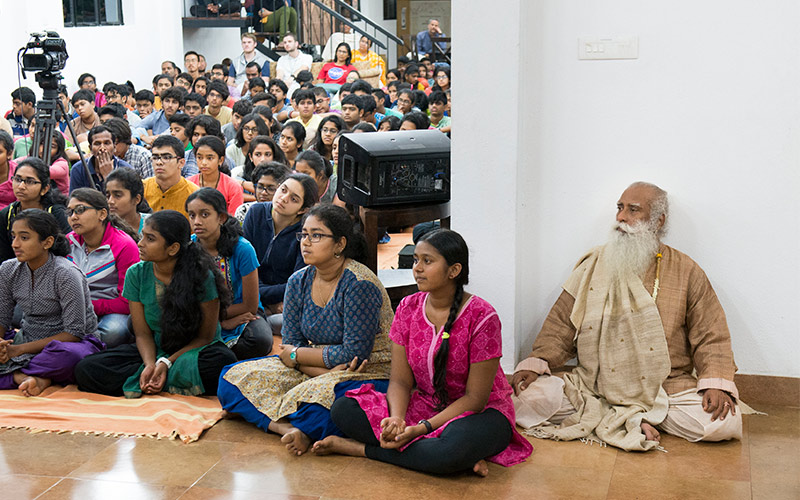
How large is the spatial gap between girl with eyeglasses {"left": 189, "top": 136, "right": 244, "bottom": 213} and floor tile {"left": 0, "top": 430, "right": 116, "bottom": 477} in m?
2.15

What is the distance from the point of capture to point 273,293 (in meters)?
4.33

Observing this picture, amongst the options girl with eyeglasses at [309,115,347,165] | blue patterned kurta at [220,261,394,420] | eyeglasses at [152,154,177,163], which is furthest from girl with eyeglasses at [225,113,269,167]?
blue patterned kurta at [220,261,394,420]

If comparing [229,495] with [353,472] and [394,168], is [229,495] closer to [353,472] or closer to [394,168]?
[353,472]

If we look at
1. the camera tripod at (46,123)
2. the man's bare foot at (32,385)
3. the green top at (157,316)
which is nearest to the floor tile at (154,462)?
the green top at (157,316)

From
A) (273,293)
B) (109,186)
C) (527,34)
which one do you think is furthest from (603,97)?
(109,186)

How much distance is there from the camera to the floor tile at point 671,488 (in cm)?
267

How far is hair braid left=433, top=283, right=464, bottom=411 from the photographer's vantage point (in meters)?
2.87

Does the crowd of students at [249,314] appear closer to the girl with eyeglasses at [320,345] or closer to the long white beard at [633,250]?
the girl with eyeglasses at [320,345]

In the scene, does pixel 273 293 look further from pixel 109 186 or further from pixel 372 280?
pixel 372 280

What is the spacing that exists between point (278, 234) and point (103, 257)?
804 millimetres

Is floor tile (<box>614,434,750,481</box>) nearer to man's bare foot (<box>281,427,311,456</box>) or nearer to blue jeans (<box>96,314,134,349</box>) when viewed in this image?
man's bare foot (<box>281,427,311,456</box>)

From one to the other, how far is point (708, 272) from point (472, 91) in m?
1.09

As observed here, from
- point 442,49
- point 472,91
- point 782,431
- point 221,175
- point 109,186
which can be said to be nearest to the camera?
point 782,431

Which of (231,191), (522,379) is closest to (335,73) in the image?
(231,191)
